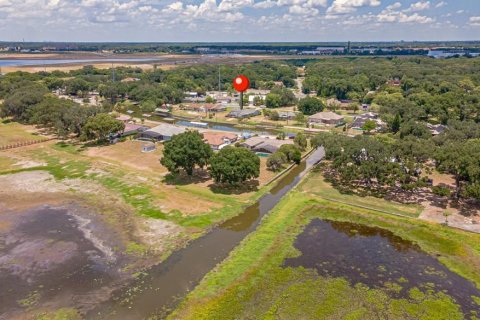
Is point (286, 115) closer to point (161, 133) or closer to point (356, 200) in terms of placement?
point (161, 133)

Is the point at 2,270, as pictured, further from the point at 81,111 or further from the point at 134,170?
the point at 81,111

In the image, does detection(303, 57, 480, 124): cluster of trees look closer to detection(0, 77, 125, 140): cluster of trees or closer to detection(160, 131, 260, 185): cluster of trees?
detection(160, 131, 260, 185): cluster of trees

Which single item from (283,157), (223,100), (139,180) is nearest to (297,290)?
(283,157)

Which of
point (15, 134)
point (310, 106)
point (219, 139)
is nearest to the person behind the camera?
point (219, 139)

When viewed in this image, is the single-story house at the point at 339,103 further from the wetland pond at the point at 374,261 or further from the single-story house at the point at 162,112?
the wetland pond at the point at 374,261

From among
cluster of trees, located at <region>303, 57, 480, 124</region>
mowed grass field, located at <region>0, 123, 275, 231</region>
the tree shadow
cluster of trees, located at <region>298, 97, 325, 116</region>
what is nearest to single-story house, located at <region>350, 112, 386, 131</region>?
cluster of trees, located at <region>303, 57, 480, 124</region>

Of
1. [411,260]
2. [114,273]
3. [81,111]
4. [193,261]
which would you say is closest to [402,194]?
[411,260]
